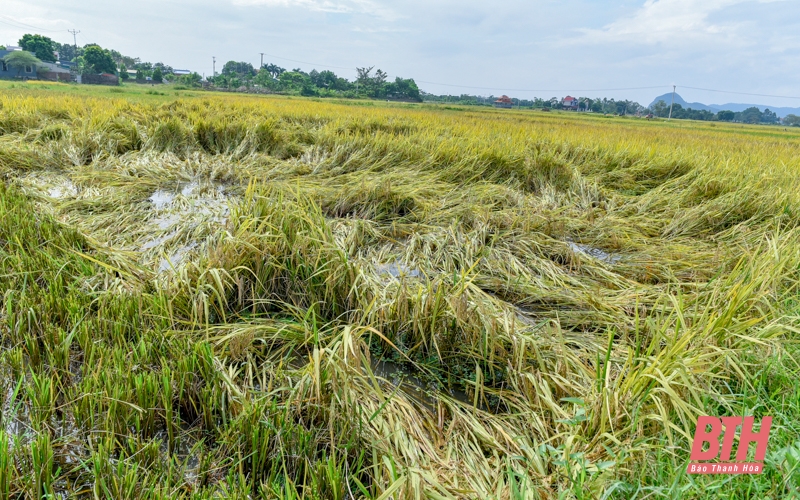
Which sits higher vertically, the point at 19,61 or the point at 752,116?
the point at 752,116

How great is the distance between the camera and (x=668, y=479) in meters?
1.04

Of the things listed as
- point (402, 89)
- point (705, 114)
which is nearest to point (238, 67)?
point (402, 89)

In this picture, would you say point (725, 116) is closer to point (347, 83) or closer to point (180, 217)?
point (347, 83)

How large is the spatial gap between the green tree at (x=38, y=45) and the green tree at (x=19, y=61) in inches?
738

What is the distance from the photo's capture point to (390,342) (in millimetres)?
1481

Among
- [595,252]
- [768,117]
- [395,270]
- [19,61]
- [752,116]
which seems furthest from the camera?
[768,117]

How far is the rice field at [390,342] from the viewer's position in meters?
1.15

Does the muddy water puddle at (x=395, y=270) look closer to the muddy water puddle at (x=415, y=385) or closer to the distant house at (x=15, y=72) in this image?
the muddy water puddle at (x=415, y=385)

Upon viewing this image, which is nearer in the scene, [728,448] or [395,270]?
[728,448]

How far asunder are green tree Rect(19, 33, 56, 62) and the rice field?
7519 centimetres

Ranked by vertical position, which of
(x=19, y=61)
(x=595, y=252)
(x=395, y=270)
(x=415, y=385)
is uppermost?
(x=19, y=61)

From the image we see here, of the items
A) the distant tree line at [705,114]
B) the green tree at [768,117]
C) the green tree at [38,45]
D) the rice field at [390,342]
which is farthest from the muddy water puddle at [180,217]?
the green tree at [768,117]

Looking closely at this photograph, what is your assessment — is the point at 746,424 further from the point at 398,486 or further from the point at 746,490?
the point at 398,486

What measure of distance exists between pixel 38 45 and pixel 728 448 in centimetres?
8070
